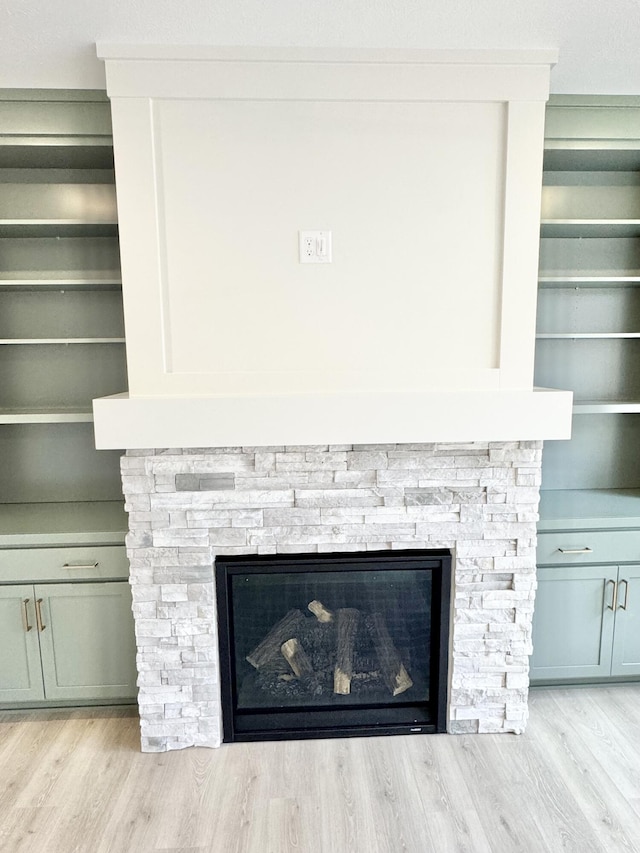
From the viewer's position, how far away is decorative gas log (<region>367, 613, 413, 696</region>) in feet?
7.34

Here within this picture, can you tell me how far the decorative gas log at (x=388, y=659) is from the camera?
224 cm

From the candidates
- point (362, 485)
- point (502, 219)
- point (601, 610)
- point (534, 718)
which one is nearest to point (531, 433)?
point (362, 485)

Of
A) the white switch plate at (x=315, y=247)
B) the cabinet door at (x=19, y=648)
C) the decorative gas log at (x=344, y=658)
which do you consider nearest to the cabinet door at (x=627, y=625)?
the decorative gas log at (x=344, y=658)

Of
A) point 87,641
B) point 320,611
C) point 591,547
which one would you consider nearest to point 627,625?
point 591,547

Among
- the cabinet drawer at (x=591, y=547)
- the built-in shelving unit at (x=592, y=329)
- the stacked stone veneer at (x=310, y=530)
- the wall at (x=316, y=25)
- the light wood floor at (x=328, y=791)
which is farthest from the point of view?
the built-in shelving unit at (x=592, y=329)

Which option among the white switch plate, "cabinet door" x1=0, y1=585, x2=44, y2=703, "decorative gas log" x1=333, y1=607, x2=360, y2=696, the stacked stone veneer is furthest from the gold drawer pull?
"cabinet door" x1=0, y1=585, x2=44, y2=703

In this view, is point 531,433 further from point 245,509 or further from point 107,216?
point 107,216

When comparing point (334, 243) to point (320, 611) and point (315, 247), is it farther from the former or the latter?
point (320, 611)

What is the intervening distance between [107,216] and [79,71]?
2.08ft

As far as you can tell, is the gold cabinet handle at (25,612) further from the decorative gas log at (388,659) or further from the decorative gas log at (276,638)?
the decorative gas log at (388,659)

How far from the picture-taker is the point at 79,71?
6.52 ft

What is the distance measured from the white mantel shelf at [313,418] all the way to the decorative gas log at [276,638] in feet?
2.46

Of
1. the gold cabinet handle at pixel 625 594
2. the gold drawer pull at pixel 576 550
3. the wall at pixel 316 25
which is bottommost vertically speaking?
the gold cabinet handle at pixel 625 594

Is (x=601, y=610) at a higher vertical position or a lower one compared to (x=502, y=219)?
lower
